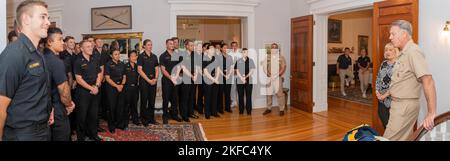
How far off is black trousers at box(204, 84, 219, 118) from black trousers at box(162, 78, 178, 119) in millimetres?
701

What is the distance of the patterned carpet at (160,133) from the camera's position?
17.3ft

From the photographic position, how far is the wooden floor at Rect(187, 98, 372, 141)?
18.1 feet

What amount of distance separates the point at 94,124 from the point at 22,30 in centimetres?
309

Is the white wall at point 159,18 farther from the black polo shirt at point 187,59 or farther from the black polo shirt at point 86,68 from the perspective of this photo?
the black polo shirt at point 86,68

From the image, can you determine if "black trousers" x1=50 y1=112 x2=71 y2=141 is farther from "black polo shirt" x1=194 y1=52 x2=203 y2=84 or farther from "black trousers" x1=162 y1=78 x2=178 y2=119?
"black polo shirt" x1=194 y1=52 x2=203 y2=84

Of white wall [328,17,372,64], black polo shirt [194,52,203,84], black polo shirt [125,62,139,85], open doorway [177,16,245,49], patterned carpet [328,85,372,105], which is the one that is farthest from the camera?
open doorway [177,16,245,49]

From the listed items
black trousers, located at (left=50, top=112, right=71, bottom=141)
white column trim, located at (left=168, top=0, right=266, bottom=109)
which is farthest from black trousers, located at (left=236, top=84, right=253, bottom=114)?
black trousers, located at (left=50, top=112, right=71, bottom=141)

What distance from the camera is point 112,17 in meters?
7.75

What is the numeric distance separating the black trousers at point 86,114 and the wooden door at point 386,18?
172 inches

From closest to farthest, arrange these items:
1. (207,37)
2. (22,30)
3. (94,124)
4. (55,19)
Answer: (22,30) < (94,124) < (55,19) < (207,37)

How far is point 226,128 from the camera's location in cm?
616

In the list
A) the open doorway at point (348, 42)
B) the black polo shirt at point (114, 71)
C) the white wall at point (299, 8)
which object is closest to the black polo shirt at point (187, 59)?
the black polo shirt at point (114, 71)
